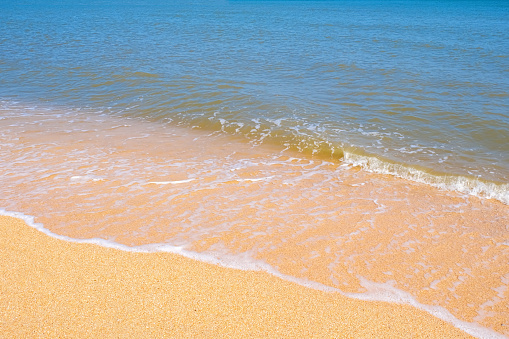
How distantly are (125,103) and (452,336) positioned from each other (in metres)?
11.3

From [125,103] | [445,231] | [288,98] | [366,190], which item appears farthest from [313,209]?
[125,103]

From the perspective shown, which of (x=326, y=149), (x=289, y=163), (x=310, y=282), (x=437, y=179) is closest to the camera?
(x=310, y=282)

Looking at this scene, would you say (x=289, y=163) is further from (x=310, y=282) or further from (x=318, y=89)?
(x=318, y=89)

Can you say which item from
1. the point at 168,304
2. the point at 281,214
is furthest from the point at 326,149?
the point at 168,304

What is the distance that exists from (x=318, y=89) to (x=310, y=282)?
10.1m

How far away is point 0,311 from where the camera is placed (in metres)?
3.78

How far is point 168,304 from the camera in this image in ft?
12.9

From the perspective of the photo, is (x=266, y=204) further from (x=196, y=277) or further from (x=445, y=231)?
(x=445, y=231)

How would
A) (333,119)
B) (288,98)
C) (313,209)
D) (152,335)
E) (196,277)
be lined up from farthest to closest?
(288,98), (333,119), (313,209), (196,277), (152,335)

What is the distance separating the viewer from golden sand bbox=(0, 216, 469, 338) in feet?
12.0

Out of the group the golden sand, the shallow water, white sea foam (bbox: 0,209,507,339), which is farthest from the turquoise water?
the golden sand

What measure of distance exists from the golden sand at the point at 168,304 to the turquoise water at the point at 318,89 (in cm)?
429

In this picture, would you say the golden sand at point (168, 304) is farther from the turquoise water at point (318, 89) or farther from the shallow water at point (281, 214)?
the turquoise water at point (318, 89)

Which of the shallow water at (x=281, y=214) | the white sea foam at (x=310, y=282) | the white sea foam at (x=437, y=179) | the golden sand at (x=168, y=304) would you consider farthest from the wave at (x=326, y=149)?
the golden sand at (x=168, y=304)
